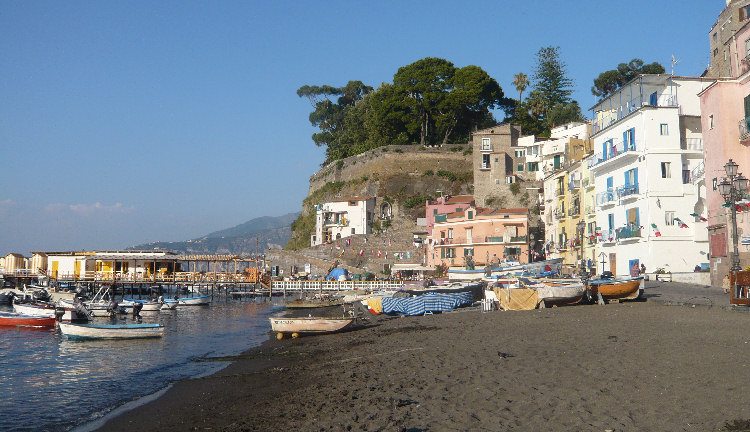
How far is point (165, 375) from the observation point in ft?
59.4

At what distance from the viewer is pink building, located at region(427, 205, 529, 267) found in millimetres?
56906

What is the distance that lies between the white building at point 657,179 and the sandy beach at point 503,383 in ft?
57.3

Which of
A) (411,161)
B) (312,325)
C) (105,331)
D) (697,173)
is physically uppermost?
(411,161)

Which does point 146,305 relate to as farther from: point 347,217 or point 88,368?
point 347,217

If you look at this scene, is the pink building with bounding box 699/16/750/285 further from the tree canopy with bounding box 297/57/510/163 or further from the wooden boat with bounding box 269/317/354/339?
the tree canopy with bounding box 297/57/510/163

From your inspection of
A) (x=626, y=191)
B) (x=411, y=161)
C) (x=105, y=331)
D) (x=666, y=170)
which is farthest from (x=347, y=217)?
(x=105, y=331)

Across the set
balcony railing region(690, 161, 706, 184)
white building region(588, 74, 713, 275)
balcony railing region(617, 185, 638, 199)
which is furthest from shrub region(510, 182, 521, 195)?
balcony railing region(690, 161, 706, 184)

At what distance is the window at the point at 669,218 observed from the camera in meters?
35.6

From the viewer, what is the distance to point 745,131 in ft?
87.3

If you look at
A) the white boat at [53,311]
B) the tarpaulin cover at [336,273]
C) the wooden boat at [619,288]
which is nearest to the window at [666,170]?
the wooden boat at [619,288]

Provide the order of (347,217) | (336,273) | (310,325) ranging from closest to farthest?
(310,325)
(336,273)
(347,217)

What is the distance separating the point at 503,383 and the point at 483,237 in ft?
157

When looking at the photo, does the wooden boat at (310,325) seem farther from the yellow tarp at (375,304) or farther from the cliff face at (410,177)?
the cliff face at (410,177)

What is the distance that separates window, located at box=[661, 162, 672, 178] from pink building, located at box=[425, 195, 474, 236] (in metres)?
32.5
